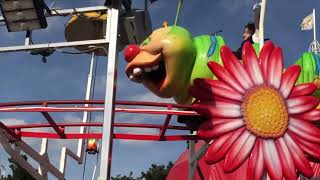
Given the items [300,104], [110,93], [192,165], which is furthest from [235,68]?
→ [192,165]

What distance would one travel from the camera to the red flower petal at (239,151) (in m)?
6.66

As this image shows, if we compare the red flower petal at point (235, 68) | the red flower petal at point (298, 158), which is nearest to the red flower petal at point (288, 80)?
the red flower petal at point (235, 68)

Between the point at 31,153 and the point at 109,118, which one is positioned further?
the point at 31,153

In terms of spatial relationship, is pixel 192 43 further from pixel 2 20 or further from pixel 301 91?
pixel 2 20

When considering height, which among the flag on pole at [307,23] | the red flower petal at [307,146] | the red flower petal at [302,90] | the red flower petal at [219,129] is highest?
the flag on pole at [307,23]

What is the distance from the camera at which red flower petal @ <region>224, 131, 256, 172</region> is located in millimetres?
6656

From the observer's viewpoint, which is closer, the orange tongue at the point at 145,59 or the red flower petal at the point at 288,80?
the orange tongue at the point at 145,59

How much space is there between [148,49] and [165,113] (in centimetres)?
133

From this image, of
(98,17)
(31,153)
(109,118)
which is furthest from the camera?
(31,153)

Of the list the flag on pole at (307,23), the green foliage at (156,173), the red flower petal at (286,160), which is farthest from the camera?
the green foliage at (156,173)

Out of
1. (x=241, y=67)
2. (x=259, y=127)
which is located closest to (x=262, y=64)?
(x=241, y=67)

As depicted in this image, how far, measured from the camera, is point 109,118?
20.6 feet

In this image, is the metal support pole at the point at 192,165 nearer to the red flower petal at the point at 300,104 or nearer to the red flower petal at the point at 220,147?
the red flower petal at the point at 220,147

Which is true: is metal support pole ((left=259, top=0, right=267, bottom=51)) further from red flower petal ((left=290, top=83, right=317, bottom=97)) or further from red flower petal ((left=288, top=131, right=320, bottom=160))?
red flower petal ((left=288, top=131, right=320, bottom=160))
